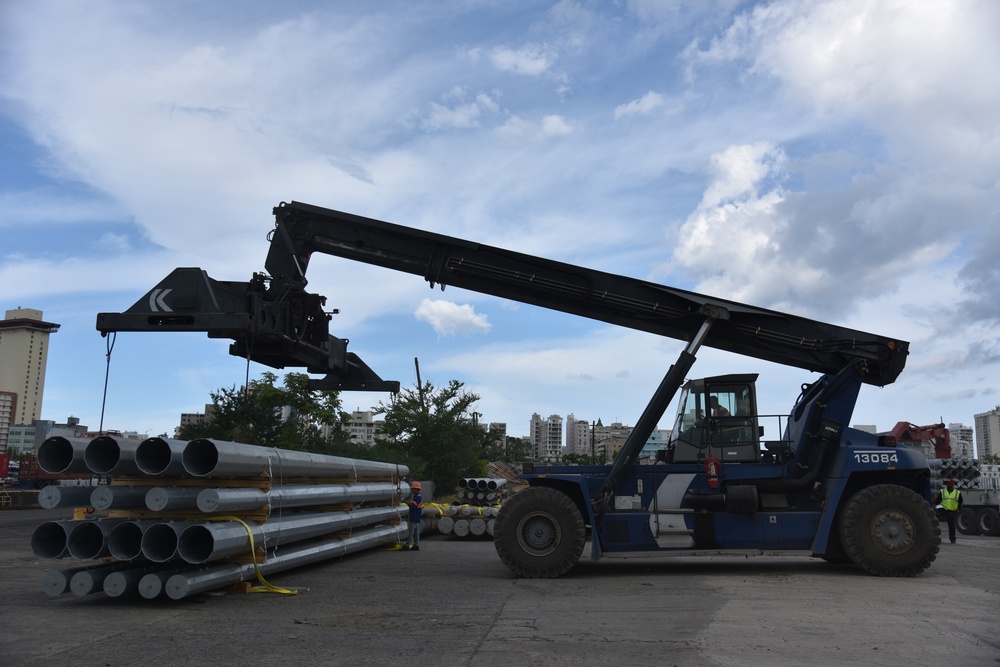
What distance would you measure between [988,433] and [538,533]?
146m

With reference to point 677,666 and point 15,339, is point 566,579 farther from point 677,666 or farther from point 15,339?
point 15,339

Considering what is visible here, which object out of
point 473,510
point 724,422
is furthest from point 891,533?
point 473,510

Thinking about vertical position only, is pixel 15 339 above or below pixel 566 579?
above

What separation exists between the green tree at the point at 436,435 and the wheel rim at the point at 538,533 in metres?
24.3

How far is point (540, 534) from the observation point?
13734 mm

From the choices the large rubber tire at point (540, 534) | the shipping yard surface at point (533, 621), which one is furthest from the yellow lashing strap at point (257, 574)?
the large rubber tire at point (540, 534)

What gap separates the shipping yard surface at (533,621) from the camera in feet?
25.2

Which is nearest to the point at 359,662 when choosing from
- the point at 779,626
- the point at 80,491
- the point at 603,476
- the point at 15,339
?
the point at 779,626

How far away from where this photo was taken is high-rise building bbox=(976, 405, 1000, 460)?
4494 inches

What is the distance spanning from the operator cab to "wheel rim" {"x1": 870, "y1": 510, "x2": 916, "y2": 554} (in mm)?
2122

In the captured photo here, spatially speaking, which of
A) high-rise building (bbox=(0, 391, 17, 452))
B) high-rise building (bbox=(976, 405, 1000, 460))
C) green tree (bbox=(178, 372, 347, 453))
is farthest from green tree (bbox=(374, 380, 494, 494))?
high-rise building (bbox=(0, 391, 17, 452))

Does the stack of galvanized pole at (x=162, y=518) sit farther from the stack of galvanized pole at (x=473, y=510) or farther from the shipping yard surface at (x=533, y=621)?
the stack of galvanized pole at (x=473, y=510)

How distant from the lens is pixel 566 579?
13578mm

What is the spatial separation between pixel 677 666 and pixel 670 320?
8.00 meters
